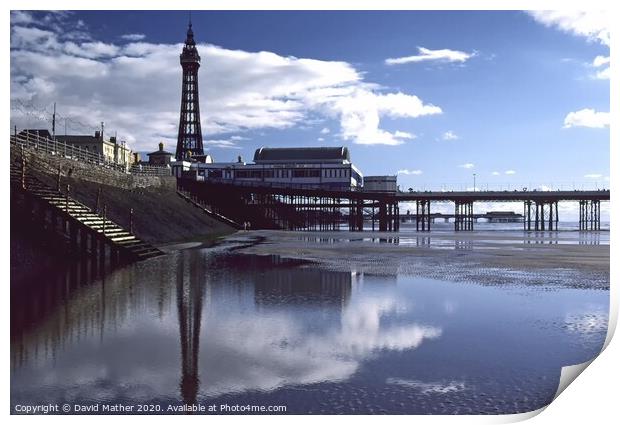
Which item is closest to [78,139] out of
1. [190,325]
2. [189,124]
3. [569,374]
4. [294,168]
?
[189,124]

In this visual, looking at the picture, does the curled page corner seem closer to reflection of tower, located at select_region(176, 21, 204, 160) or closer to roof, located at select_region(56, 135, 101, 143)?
roof, located at select_region(56, 135, 101, 143)

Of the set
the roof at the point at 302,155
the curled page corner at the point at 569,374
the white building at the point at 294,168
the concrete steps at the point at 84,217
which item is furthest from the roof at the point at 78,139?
the curled page corner at the point at 569,374

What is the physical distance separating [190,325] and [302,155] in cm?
9139

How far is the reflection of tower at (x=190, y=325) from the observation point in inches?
299

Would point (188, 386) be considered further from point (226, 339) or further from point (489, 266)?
point (489, 266)

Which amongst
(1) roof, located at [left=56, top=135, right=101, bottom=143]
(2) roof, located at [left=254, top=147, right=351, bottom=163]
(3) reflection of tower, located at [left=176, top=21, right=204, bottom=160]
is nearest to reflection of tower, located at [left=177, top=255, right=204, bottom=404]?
(2) roof, located at [left=254, top=147, right=351, bottom=163]

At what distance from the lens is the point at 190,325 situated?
11.1 metres

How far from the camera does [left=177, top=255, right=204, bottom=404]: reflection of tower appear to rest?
7595 millimetres

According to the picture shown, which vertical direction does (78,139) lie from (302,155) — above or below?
above

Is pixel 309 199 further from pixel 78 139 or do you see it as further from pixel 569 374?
pixel 569 374

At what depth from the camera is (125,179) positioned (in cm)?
4812

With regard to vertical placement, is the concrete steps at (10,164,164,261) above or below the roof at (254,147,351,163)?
below

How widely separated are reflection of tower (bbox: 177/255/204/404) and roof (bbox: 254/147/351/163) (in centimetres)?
8103

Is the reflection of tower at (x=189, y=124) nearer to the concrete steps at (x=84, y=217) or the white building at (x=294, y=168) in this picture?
the white building at (x=294, y=168)
